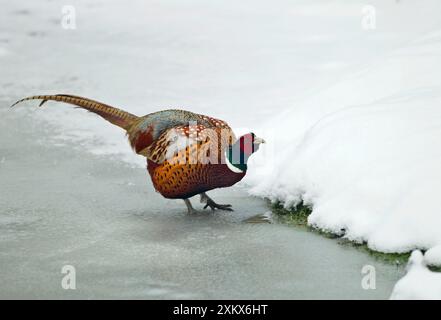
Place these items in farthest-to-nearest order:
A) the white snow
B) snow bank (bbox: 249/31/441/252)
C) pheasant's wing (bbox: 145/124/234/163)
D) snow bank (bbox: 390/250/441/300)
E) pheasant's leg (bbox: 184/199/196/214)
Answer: pheasant's leg (bbox: 184/199/196/214), pheasant's wing (bbox: 145/124/234/163), the white snow, snow bank (bbox: 249/31/441/252), snow bank (bbox: 390/250/441/300)

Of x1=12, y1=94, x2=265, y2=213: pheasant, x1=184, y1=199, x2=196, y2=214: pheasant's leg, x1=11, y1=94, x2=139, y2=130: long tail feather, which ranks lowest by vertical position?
x1=184, y1=199, x2=196, y2=214: pheasant's leg

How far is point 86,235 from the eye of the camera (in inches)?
206

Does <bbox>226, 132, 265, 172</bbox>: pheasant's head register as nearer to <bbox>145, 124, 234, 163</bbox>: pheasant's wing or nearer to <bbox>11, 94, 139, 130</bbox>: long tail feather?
<bbox>145, 124, 234, 163</bbox>: pheasant's wing

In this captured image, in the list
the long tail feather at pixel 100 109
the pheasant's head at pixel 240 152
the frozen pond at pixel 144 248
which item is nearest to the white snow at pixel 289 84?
the frozen pond at pixel 144 248

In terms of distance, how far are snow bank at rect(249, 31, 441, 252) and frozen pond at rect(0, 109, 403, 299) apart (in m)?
0.21

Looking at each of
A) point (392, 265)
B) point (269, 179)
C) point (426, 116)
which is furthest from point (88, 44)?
point (392, 265)

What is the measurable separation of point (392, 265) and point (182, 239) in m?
1.33

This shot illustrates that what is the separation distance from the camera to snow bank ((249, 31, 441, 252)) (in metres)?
4.74

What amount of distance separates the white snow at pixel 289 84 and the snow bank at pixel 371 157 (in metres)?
0.01

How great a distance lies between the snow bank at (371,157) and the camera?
474 centimetres

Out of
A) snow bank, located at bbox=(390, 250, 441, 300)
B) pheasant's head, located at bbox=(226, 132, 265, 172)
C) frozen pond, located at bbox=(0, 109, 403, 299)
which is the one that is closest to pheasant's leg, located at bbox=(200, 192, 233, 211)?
frozen pond, located at bbox=(0, 109, 403, 299)

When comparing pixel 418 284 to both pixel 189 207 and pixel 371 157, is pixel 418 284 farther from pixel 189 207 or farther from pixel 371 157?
pixel 189 207
